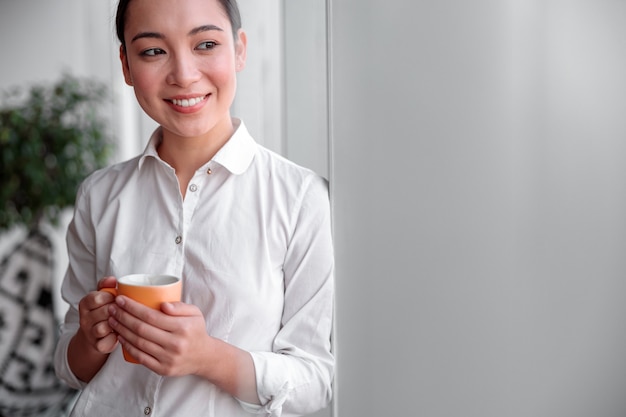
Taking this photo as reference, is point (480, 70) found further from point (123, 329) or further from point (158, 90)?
point (123, 329)

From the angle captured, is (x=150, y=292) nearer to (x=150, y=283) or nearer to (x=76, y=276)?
(x=150, y=283)

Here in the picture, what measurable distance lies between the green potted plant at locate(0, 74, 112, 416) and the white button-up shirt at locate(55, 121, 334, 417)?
34.0 inches

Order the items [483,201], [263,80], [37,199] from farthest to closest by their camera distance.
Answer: [37,199] < [263,80] < [483,201]

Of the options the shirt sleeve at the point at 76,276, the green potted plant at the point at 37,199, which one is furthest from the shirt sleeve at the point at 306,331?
the green potted plant at the point at 37,199

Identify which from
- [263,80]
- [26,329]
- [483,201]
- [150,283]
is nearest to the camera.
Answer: [483,201]

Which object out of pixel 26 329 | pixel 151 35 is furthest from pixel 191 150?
pixel 26 329

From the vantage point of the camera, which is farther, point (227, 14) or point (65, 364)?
point (65, 364)

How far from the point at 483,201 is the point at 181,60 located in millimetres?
408

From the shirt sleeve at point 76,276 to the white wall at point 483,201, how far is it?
17.0 inches

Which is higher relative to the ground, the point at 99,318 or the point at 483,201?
the point at 483,201

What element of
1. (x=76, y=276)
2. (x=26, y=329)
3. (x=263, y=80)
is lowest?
(x=26, y=329)

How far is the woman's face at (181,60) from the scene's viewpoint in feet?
2.79

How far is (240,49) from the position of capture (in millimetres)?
920

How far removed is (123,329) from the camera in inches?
31.9
